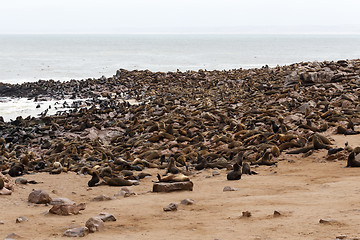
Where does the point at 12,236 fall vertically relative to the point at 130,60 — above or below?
below

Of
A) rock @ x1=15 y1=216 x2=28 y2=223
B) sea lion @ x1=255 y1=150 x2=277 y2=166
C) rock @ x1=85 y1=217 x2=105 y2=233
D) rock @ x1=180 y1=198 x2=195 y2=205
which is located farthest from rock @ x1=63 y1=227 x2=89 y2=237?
sea lion @ x1=255 y1=150 x2=277 y2=166

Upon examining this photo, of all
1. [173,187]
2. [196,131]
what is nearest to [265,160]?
[173,187]

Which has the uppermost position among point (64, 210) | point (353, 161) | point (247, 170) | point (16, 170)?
point (353, 161)

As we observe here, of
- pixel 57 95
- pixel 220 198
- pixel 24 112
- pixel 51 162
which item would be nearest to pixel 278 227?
pixel 220 198

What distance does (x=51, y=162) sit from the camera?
1084 cm

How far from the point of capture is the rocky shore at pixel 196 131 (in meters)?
9.72

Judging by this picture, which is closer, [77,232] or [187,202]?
[77,232]

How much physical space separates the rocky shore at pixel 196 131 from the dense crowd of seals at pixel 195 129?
0.03m

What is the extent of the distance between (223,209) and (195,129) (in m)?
7.74

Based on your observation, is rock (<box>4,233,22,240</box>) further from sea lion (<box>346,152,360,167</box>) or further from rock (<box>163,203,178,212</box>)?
sea lion (<box>346,152,360,167</box>)

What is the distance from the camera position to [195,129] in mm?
13383

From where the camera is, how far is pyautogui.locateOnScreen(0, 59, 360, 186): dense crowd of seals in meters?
9.88

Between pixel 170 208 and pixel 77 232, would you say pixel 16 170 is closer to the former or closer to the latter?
pixel 170 208

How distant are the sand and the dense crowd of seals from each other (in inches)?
27.1
